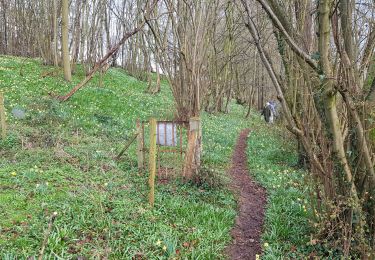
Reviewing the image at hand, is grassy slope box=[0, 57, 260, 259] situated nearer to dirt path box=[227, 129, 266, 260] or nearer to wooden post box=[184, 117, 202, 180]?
dirt path box=[227, 129, 266, 260]

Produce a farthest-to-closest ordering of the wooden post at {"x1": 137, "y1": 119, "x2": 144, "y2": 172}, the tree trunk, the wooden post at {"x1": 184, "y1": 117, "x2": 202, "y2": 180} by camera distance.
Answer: the tree trunk → the wooden post at {"x1": 137, "y1": 119, "x2": 144, "y2": 172} → the wooden post at {"x1": 184, "y1": 117, "x2": 202, "y2": 180}

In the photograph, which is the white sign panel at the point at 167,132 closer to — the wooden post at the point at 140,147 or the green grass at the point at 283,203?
the wooden post at the point at 140,147

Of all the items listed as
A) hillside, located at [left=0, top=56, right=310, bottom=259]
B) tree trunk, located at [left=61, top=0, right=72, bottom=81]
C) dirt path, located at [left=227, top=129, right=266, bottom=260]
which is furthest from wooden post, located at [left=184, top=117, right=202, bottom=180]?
tree trunk, located at [left=61, top=0, right=72, bottom=81]

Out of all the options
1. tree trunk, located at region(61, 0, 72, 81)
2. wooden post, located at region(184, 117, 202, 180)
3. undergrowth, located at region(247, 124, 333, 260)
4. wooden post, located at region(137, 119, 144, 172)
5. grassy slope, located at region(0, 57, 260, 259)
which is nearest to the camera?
grassy slope, located at region(0, 57, 260, 259)

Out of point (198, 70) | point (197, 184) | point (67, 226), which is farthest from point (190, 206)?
point (198, 70)

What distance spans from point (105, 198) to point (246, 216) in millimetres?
2635

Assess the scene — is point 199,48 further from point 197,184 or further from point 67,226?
point 67,226

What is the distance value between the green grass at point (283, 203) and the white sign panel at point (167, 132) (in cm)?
248

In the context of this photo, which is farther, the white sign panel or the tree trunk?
the tree trunk

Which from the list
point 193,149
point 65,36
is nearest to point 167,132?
point 193,149

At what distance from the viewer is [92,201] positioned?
534 cm

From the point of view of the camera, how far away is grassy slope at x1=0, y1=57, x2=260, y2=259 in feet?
14.3

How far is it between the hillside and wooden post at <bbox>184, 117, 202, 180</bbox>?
301 millimetres

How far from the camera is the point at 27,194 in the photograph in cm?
541
